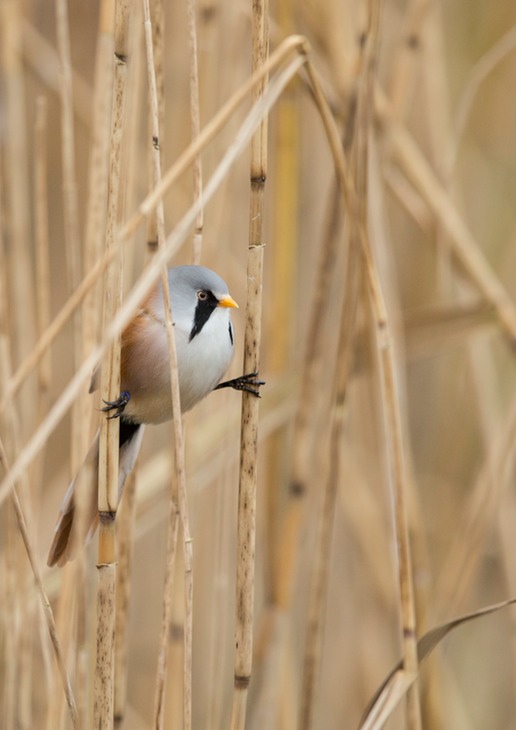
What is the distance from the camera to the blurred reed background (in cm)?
129

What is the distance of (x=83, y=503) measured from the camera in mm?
1070

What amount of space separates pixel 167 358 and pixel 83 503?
259 mm

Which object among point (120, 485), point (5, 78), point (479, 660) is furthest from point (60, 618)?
point (479, 660)

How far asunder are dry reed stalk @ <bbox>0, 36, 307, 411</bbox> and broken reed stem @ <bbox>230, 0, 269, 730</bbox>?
4 centimetres

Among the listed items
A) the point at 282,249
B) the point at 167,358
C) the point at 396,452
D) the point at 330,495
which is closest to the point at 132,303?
the point at 167,358

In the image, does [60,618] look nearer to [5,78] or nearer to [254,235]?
[254,235]

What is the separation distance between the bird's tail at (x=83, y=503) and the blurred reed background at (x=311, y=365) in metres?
0.02

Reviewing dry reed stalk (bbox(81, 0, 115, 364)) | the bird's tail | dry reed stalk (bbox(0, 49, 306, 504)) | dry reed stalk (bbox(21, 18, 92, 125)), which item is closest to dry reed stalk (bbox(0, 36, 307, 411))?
dry reed stalk (bbox(0, 49, 306, 504))

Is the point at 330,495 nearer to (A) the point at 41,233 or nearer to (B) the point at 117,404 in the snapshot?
(B) the point at 117,404

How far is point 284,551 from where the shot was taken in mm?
1587

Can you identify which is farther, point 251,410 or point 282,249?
A: point 282,249

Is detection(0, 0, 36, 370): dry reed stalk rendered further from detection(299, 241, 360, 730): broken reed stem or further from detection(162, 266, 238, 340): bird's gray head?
detection(299, 241, 360, 730): broken reed stem

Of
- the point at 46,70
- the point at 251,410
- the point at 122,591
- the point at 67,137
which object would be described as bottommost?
the point at 122,591

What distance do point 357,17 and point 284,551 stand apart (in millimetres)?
1019
